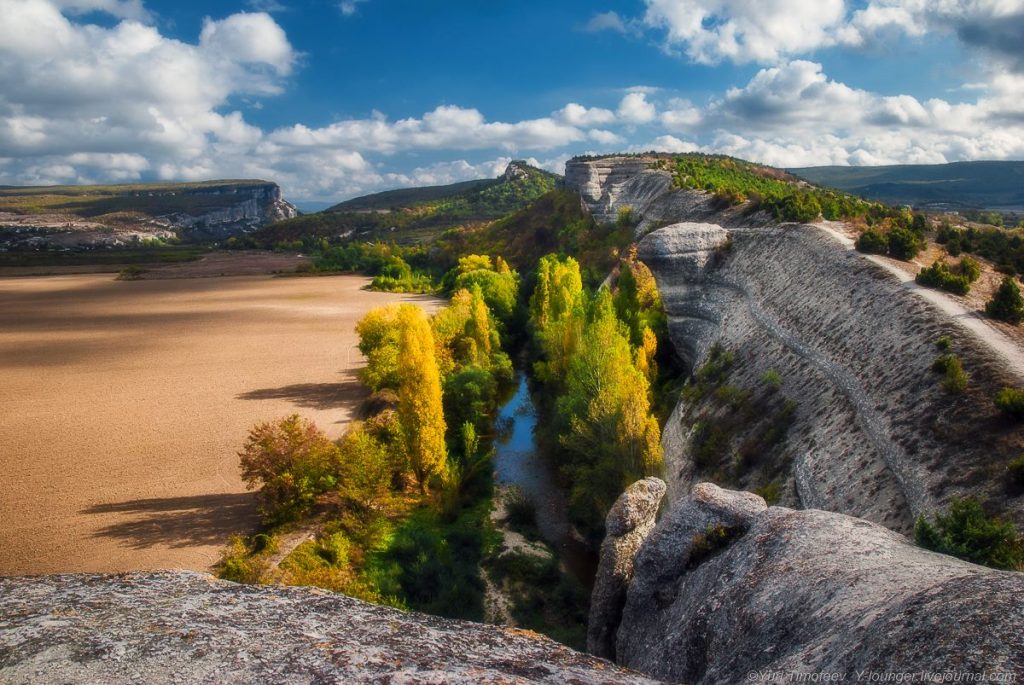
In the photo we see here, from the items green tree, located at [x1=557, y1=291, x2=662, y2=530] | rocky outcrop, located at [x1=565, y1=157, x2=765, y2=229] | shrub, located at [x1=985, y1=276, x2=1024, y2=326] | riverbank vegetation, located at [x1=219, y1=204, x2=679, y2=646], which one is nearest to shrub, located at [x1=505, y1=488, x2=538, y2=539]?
riverbank vegetation, located at [x1=219, y1=204, x2=679, y2=646]

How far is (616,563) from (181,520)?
22386 mm

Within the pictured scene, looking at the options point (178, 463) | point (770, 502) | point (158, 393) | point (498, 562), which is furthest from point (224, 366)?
point (770, 502)

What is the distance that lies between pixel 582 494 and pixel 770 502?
979 cm

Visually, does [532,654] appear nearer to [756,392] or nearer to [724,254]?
[756,392]

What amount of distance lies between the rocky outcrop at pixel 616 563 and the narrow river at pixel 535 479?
9.83 m

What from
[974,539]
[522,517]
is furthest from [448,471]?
[974,539]

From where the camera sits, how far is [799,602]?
383 inches

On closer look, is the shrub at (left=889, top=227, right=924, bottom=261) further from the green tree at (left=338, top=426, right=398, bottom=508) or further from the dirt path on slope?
the green tree at (left=338, top=426, right=398, bottom=508)

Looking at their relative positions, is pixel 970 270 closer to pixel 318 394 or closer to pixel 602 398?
pixel 602 398

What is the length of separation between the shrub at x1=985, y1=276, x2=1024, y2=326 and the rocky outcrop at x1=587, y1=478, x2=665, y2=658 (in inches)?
610

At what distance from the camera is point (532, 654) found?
6.86 meters

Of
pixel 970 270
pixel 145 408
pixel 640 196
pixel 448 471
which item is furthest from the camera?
pixel 640 196

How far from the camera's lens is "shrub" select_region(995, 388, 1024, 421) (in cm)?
1567

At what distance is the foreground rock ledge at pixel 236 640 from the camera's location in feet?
18.6
